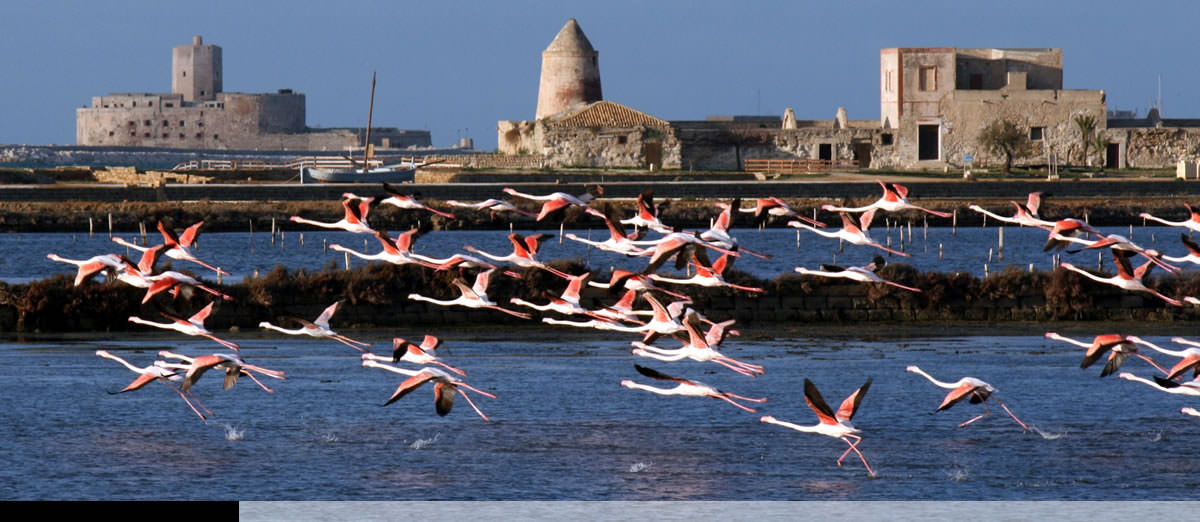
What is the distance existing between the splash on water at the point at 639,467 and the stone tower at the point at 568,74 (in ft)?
254

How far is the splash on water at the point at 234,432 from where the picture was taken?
23.0m

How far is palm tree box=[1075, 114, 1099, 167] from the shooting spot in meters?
82.4

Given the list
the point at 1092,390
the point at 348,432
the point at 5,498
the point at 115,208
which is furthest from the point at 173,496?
the point at 115,208

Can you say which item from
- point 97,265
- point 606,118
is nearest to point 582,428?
point 97,265

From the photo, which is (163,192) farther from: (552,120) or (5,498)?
(5,498)

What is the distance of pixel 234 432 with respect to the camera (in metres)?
23.4

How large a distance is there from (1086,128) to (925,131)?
7.39 m

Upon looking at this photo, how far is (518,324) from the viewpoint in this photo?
3572cm

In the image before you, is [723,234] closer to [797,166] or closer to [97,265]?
[97,265]

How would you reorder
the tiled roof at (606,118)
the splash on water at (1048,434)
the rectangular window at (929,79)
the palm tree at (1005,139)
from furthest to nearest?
the tiled roof at (606,118)
the rectangular window at (929,79)
the palm tree at (1005,139)
the splash on water at (1048,434)

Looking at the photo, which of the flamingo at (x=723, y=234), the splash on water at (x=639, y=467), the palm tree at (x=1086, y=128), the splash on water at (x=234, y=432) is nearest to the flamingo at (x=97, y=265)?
the splash on water at (x=234, y=432)

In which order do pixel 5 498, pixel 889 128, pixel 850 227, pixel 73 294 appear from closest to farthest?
pixel 5 498 < pixel 850 227 < pixel 73 294 < pixel 889 128

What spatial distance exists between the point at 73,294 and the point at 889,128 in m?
56.7

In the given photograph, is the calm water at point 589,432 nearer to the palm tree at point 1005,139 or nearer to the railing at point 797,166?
the palm tree at point 1005,139
